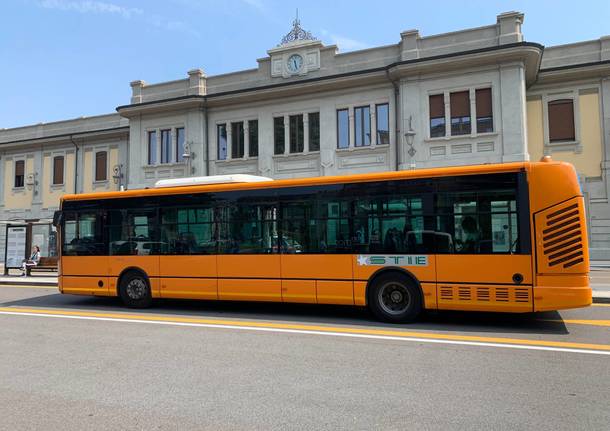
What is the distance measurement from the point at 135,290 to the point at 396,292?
6.19 metres

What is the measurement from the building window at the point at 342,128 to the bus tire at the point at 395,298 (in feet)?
54.2

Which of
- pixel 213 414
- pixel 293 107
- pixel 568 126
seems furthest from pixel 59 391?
pixel 568 126

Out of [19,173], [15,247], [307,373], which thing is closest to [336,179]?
[307,373]

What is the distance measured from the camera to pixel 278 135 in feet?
86.0

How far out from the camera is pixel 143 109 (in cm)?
2862

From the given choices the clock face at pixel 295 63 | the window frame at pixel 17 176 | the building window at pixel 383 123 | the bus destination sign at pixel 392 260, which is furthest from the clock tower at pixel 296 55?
the window frame at pixel 17 176

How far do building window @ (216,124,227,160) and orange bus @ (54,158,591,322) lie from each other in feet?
52.3

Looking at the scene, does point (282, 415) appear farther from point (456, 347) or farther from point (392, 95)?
point (392, 95)

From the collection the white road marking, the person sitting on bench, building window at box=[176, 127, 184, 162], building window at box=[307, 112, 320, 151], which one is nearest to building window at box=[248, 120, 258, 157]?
building window at box=[307, 112, 320, 151]

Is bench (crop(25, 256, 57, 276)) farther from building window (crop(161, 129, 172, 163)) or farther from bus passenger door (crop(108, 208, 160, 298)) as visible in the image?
bus passenger door (crop(108, 208, 160, 298))

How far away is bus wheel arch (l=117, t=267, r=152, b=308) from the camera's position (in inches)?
430

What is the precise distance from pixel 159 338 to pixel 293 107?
65.4 ft

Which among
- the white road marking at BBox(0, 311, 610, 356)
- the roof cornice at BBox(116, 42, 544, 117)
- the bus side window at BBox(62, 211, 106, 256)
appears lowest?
the white road marking at BBox(0, 311, 610, 356)

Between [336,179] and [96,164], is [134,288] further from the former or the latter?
[96,164]
